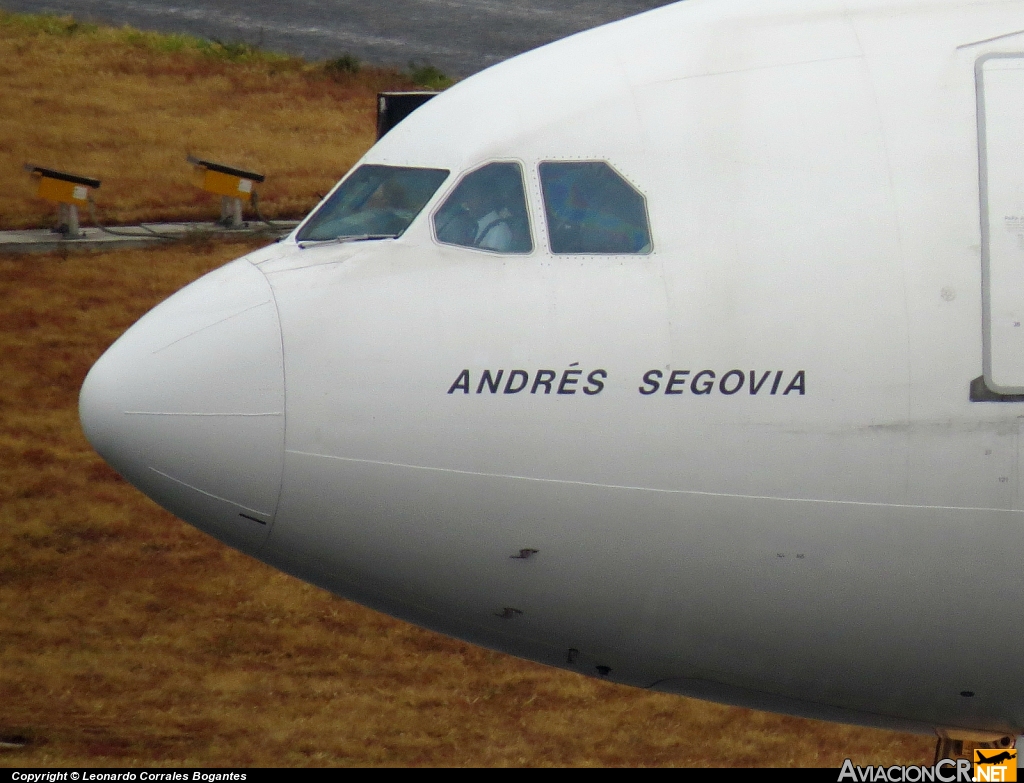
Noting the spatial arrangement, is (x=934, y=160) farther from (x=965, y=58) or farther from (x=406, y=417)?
(x=406, y=417)

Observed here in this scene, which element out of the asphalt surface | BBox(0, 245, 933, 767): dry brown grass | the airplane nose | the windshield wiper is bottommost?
BBox(0, 245, 933, 767): dry brown grass

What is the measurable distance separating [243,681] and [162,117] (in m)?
17.2

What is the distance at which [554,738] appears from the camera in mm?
14977

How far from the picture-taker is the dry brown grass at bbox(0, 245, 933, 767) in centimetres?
1448

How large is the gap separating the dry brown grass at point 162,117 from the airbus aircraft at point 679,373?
1947cm

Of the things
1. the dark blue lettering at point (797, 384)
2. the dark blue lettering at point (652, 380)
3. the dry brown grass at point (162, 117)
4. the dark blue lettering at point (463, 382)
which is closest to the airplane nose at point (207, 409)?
the dark blue lettering at point (463, 382)

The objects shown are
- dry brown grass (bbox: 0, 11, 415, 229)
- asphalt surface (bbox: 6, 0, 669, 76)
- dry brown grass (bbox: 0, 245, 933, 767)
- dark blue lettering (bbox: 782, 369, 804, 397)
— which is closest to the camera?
dark blue lettering (bbox: 782, 369, 804, 397)

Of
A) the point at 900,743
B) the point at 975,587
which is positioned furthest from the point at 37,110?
the point at 975,587

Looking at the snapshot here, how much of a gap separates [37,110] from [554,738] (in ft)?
65.8

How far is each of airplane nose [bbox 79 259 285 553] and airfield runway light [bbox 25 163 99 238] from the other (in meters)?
17.3

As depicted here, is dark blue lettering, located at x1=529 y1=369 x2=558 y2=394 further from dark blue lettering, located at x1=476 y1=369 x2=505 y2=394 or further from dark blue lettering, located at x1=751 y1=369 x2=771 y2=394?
dark blue lettering, located at x1=751 y1=369 x2=771 y2=394

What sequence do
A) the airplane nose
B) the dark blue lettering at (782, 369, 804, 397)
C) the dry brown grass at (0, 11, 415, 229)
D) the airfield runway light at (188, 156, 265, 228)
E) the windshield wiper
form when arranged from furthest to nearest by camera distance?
the dry brown grass at (0, 11, 415, 229), the airfield runway light at (188, 156, 265, 228), the windshield wiper, the airplane nose, the dark blue lettering at (782, 369, 804, 397)

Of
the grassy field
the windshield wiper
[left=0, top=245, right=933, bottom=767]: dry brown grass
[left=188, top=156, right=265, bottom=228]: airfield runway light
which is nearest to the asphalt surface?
[left=188, top=156, right=265, bottom=228]: airfield runway light

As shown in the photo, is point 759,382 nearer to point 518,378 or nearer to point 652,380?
point 652,380
